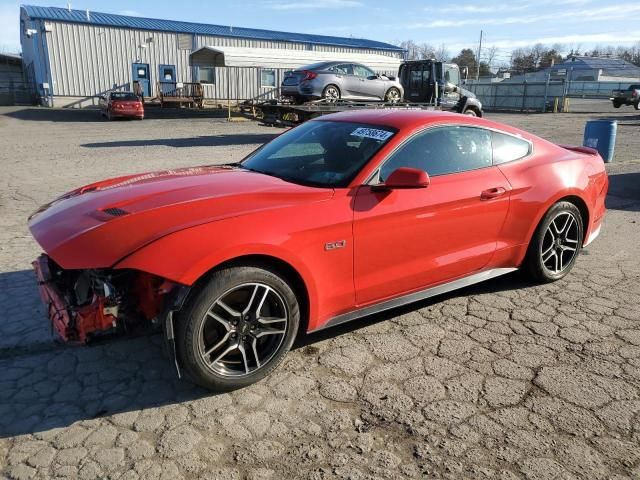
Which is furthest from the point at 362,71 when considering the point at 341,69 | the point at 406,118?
the point at 406,118

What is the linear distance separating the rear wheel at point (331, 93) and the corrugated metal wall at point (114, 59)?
1232cm

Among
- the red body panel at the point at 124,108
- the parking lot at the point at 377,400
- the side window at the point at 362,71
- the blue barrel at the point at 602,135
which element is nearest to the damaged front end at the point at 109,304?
the parking lot at the point at 377,400

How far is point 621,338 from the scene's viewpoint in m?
3.77

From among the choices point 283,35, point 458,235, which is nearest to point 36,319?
point 458,235

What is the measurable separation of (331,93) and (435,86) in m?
3.87

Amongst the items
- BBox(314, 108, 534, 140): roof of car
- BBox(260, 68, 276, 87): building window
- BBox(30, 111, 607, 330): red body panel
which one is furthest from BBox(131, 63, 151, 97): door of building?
BBox(30, 111, 607, 330): red body panel

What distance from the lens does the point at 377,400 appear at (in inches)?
119

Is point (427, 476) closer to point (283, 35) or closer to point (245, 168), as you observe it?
point (245, 168)

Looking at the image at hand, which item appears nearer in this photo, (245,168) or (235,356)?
(235,356)

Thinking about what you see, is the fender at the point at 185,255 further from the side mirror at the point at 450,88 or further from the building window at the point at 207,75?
the building window at the point at 207,75

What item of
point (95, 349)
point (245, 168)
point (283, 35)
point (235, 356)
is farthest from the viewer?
point (283, 35)

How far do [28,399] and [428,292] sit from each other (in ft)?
8.90

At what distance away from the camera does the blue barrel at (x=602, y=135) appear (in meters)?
11.8

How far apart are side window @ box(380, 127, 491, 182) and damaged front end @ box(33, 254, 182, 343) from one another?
1654 mm
